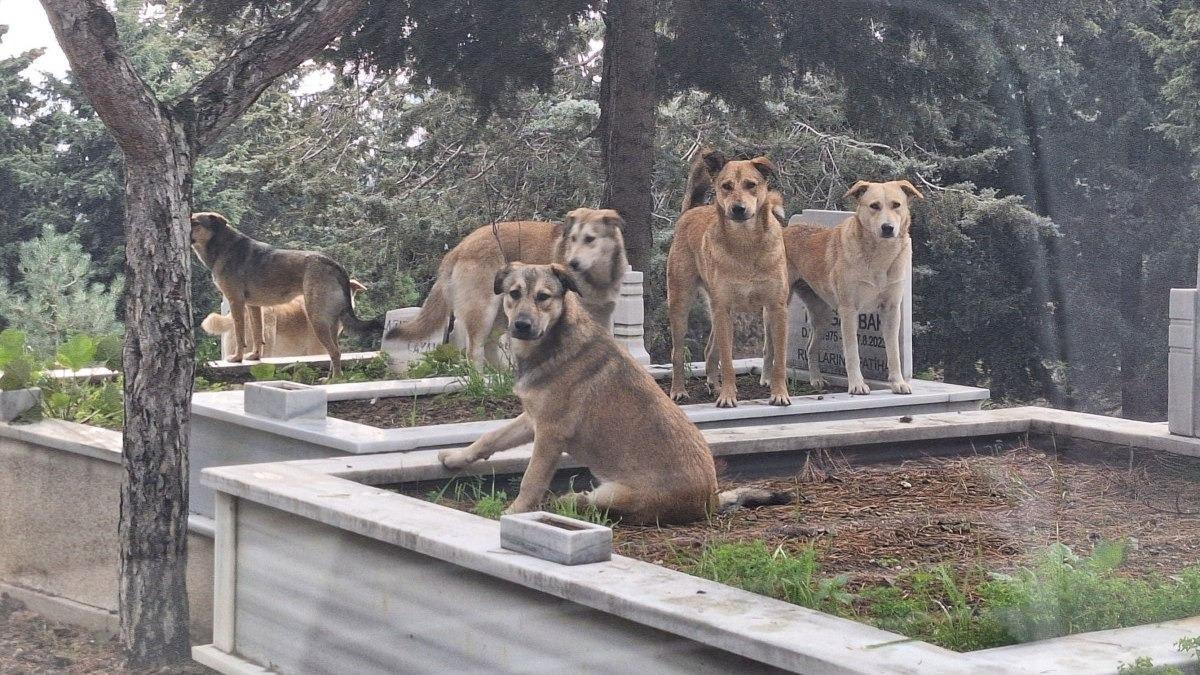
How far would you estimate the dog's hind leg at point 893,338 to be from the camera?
9.12 meters

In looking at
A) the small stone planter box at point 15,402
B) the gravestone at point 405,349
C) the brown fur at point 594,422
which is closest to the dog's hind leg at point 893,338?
the gravestone at point 405,349

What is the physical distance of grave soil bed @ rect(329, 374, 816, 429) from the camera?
8.23 m

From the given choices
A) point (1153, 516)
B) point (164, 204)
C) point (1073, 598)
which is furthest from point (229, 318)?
point (1073, 598)

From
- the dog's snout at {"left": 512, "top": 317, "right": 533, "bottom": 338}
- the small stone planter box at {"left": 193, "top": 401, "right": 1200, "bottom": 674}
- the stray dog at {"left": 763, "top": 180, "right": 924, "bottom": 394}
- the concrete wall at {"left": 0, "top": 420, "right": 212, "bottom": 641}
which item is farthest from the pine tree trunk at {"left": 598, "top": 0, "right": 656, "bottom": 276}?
the dog's snout at {"left": 512, "top": 317, "right": 533, "bottom": 338}

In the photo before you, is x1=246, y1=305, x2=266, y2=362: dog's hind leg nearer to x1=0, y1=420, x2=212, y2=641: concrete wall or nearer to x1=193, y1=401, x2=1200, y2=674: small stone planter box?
x1=0, y1=420, x2=212, y2=641: concrete wall

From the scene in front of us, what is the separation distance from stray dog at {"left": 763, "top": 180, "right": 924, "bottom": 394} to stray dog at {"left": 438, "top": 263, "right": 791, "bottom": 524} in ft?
11.6

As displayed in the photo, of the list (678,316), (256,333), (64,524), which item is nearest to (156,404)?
(64,524)

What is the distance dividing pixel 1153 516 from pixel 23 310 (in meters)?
13.3

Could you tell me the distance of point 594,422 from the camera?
554 cm

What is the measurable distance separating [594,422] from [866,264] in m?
3.91

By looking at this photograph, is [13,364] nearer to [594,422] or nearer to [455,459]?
[455,459]

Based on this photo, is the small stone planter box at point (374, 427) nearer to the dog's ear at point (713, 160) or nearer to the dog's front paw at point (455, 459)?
the dog's front paw at point (455, 459)

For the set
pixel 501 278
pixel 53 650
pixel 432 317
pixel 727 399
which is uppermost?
pixel 501 278

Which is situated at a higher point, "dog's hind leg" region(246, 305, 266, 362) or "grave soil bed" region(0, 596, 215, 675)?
"dog's hind leg" region(246, 305, 266, 362)
